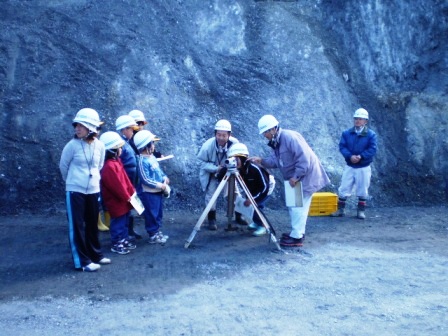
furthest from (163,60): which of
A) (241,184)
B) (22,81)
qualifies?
(241,184)

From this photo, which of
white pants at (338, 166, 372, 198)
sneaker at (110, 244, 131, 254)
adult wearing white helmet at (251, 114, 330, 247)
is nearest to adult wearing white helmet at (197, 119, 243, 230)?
adult wearing white helmet at (251, 114, 330, 247)

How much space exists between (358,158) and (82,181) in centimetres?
560

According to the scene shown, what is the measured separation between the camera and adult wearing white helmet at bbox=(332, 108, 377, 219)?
424 inches

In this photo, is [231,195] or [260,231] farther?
[260,231]

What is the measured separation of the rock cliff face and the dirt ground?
2.71m

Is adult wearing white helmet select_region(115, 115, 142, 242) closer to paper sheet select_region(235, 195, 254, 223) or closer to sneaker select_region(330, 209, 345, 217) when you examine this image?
paper sheet select_region(235, 195, 254, 223)

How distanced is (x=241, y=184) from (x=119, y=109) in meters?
4.74

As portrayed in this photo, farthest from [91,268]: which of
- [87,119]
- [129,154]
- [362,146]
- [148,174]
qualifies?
[362,146]

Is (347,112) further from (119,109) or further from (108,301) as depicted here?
(108,301)

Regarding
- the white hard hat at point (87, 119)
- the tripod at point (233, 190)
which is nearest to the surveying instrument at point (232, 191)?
the tripod at point (233, 190)

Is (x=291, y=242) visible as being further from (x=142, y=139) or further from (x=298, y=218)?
(x=142, y=139)

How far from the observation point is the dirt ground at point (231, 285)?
5.54 metres

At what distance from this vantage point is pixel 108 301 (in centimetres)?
614

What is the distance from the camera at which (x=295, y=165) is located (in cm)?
838
